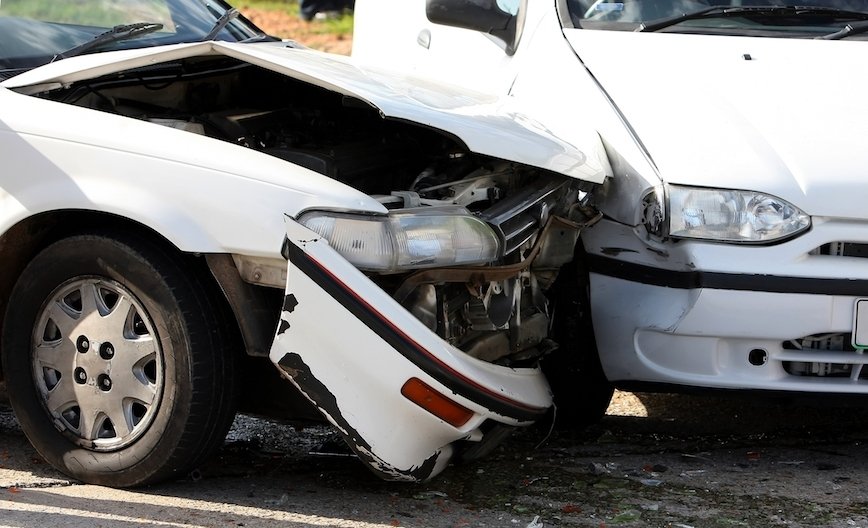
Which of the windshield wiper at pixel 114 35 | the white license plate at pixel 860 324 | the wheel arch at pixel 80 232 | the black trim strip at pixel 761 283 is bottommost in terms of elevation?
the white license plate at pixel 860 324

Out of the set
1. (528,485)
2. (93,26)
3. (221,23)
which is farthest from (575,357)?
(93,26)

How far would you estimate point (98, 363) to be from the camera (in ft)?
12.4

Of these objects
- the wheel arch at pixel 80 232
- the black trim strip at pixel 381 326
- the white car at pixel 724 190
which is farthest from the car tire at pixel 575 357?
the wheel arch at pixel 80 232

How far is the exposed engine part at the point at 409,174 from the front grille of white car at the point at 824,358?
744mm

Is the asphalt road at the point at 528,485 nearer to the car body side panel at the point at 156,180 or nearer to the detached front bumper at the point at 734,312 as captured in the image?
the detached front bumper at the point at 734,312

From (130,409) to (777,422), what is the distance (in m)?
2.46

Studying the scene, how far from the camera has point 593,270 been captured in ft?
14.0

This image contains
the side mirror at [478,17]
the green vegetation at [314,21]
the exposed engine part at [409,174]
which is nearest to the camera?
the exposed engine part at [409,174]

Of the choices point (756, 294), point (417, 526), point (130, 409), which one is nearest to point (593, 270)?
point (756, 294)

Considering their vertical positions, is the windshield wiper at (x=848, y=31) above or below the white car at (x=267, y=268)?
above

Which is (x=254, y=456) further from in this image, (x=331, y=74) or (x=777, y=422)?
(x=777, y=422)

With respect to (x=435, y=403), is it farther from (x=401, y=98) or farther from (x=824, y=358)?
(x=824, y=358)

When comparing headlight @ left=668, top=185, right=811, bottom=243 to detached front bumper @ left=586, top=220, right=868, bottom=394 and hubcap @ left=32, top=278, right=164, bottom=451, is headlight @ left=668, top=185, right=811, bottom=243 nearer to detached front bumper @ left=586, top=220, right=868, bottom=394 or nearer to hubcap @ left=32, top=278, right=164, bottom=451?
detached front bumper @ left=586, top=220, right=868, bottom=394

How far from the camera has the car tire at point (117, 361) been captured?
3.64 m
